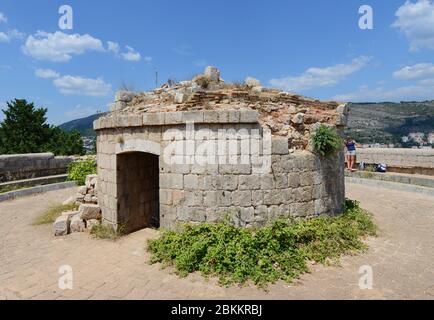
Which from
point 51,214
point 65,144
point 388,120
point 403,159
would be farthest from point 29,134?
point 388,120

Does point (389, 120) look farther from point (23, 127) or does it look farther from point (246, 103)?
point (246, 103)

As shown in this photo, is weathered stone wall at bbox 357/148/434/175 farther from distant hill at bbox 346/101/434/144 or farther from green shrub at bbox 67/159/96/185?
distant hill at bbox 346/101/434/144

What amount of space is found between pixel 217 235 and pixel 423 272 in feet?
11.8

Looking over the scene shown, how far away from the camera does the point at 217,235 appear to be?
563cm

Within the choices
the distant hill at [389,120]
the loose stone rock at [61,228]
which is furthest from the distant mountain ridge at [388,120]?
the loose stone rock at [61,228]

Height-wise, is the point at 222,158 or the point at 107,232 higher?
the point at 222,158

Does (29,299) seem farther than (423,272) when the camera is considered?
No

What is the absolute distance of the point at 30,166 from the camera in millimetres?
13773

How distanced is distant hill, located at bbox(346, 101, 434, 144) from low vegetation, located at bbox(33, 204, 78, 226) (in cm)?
5940

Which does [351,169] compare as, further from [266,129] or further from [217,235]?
[217,235]

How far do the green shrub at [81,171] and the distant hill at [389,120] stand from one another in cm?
5627

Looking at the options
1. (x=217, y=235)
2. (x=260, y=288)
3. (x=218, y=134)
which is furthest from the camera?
(x=218, y=134)

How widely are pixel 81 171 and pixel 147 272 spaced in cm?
1003
